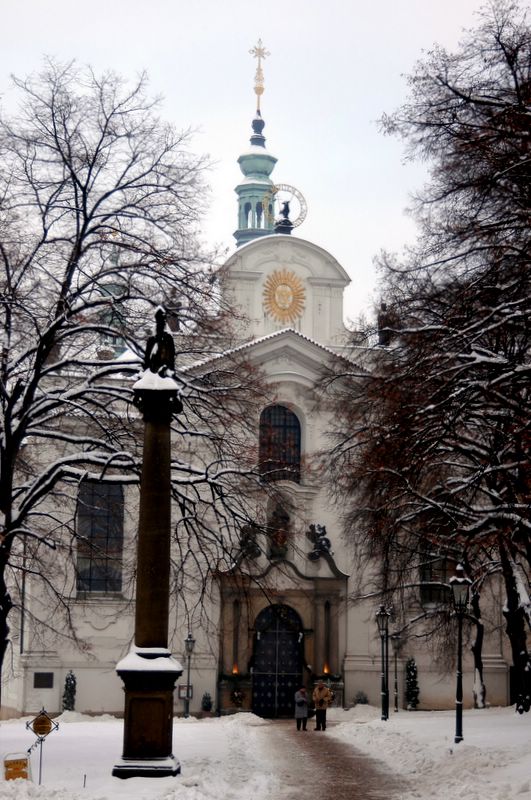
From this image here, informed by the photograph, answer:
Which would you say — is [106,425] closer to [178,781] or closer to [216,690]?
[178,781]

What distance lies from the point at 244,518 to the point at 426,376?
3799mm

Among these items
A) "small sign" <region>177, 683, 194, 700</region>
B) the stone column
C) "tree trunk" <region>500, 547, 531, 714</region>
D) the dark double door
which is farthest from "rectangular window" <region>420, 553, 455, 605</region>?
the stone column

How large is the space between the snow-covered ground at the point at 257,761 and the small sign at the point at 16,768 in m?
0.28

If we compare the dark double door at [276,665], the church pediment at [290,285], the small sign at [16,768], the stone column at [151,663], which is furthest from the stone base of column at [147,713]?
the church pediment at [290,285]

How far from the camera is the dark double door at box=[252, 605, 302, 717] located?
40.8m

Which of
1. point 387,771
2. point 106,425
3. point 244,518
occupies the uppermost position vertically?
point 106,425

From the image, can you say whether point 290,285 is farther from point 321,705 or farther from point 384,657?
point 321,705

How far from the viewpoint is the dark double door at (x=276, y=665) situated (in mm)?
40781

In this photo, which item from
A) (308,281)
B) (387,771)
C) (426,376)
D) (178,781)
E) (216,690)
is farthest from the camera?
(308,281)

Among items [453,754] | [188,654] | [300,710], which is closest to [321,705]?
[300,710]

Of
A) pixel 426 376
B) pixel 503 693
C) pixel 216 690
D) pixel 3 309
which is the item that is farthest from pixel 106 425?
pixel 503 693

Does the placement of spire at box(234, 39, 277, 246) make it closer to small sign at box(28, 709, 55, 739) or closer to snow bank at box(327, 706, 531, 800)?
snow bank at box(327, 706, 531, 800)

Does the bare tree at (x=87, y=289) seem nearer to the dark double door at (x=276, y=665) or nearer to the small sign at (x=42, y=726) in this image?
the small sign at (x=42, y=726)

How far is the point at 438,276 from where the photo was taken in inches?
795
